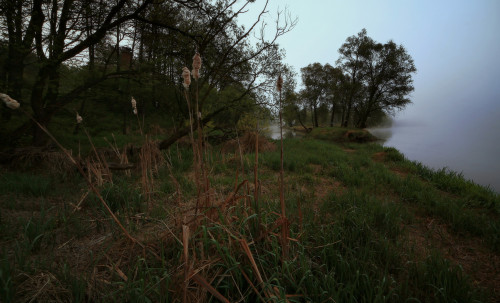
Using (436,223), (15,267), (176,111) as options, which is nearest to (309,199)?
(436,223)

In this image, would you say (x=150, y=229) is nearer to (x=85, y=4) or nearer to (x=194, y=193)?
(x=194, y=193)

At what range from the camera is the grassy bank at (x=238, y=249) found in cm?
130

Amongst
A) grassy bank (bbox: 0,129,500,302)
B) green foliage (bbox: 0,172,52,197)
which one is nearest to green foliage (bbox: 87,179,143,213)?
grassy bank (bbox: 0,129,500,302)

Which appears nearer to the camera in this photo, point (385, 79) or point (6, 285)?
point (6, 285)

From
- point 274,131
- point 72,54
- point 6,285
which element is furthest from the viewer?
point 274,131

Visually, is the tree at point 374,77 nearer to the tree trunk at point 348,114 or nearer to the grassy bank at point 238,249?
the tree trunk at point 348,114

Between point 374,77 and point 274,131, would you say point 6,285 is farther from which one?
point 374,77

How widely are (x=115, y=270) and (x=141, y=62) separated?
22.7ft

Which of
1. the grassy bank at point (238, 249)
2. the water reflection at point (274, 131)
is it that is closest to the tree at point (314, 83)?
the water reflection at point (274, 131)

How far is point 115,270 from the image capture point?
1.46 meters

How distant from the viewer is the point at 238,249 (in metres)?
1.49

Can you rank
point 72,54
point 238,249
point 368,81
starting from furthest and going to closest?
point 368,81
point 72,54
point 238,249

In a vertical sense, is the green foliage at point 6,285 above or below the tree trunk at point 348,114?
below

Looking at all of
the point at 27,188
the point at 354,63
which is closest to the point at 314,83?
the point at 354,63
